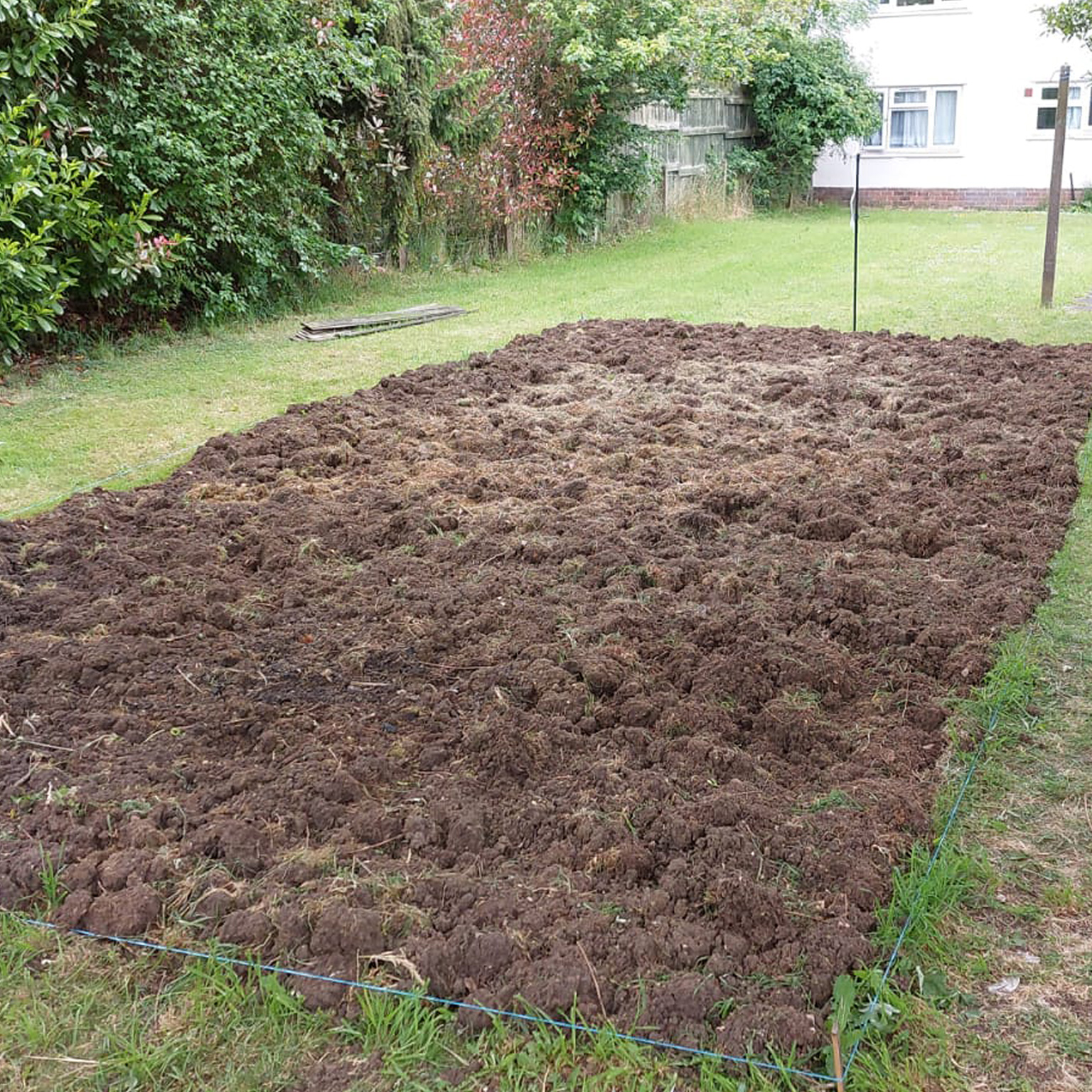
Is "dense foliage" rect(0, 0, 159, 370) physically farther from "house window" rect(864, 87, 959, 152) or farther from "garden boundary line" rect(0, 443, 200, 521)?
"house window" rect(864, 87, 959, 152)

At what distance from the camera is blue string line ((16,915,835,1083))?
204cm

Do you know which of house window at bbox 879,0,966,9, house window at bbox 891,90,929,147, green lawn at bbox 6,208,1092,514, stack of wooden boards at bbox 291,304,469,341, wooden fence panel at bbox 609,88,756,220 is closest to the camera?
green lawn at bbox 6,208,1092,514

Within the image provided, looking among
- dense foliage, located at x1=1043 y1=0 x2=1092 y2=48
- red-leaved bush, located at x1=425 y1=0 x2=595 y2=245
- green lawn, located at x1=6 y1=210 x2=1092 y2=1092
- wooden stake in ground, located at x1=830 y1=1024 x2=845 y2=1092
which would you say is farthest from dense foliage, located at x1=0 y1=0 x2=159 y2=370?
dense foliage, located at x1=1043 y1=0 x2=1092 y2=48

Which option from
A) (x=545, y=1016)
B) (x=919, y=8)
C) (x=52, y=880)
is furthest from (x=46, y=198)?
(x=919, y=8)

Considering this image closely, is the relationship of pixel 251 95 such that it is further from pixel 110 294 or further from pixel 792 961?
pixel 792 961

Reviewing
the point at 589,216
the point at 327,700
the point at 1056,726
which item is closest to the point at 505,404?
the point at 327,700

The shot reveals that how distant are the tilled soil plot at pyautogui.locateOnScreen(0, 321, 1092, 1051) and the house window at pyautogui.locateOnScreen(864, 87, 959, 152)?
16.8 metres

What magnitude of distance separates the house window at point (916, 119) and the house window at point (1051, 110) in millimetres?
1432

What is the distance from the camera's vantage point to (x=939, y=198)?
21.0 meters

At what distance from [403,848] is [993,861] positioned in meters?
1.34

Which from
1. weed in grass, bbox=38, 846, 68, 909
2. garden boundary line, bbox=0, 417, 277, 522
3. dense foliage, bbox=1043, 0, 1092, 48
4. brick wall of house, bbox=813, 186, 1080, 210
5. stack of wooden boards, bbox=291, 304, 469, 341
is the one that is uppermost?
dense foliage, bbox=1043, 0, 1092, 48

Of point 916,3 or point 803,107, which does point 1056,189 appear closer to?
point 803,107

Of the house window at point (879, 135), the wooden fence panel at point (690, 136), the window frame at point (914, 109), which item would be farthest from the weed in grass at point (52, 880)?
the house window at point (879, 135)

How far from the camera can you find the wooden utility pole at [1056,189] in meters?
8.96
